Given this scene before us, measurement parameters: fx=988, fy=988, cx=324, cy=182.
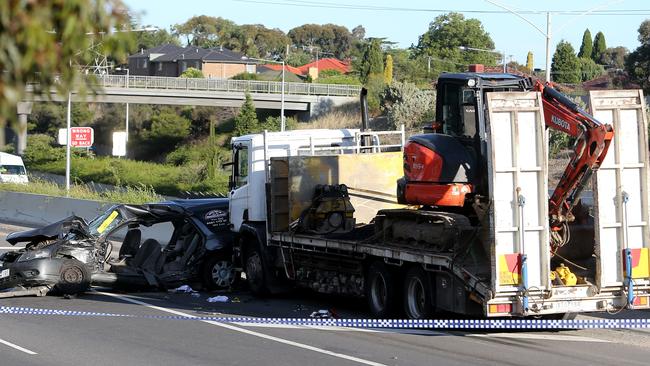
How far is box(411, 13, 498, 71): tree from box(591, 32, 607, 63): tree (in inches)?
710

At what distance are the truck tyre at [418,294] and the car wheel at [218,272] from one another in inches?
201

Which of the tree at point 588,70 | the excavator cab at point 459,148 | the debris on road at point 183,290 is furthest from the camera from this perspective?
the tree at point 588,70

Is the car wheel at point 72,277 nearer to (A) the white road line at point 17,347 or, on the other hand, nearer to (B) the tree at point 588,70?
(A) the white road line at point 17,347

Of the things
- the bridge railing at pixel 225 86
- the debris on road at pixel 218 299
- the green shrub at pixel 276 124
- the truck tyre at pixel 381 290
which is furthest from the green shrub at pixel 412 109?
the truck tyre at pixel 381 290

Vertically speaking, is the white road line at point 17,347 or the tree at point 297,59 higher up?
the tree at point 297,59

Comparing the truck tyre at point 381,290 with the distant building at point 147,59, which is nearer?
the truck tyre at point 381,290

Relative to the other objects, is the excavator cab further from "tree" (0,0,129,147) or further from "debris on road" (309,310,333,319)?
"tree" (0,0,129,147)

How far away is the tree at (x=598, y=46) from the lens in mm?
107625

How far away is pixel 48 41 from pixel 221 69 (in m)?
113

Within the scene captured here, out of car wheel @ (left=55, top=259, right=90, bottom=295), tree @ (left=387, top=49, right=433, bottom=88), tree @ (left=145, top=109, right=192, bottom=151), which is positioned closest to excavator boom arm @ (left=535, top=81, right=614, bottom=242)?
car wheel @ (left=55, top=259, right=90, bottom=295)

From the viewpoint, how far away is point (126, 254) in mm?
18047

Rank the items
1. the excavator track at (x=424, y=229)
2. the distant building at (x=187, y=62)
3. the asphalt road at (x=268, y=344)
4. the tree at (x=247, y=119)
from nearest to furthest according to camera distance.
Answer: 1. the asphalt road at (x=268, y=344)
2. the excavator track at (x=424, y=229)
3. the tree at (x=247, y=119)
4. the distant building at (x=187, y=62)

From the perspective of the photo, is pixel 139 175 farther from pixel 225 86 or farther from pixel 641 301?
pixel 641 301

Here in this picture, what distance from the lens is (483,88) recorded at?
12844mm
